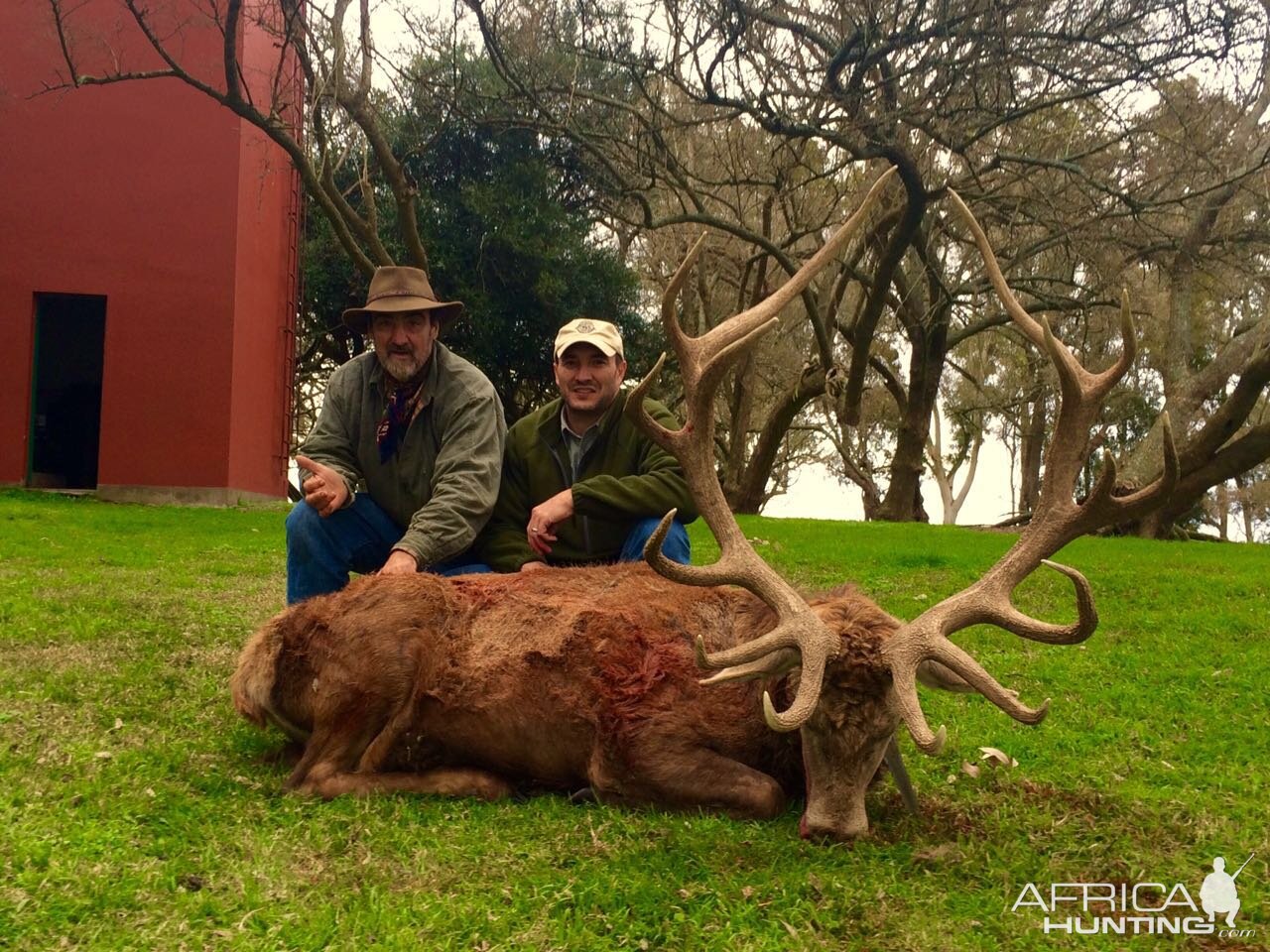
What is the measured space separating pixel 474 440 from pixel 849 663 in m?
2.50

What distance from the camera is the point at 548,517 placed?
549 centimetres

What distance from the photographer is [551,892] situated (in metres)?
3.41

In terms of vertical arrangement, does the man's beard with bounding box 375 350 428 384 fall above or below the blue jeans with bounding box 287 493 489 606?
above

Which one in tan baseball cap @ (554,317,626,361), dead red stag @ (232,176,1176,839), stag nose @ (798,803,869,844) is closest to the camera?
stag nose @ (798,803,869,844)

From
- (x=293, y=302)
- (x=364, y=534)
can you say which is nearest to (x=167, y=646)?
(x=364, y=534)

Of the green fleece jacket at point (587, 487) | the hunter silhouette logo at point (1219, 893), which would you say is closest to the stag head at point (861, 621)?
the hunter silhouette logo at point (1219, 893)

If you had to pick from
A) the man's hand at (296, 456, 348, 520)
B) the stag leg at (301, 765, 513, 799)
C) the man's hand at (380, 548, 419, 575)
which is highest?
the man's hand at (296, 456, 348, 520)

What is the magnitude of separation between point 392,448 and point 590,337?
3.93 ft

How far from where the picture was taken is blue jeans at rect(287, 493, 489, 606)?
18.7ft

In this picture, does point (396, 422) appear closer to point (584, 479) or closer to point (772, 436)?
point (584, 479)

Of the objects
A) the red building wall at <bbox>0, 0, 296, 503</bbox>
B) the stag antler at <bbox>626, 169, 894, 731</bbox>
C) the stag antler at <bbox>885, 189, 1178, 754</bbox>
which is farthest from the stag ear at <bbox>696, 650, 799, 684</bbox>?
the red building wall at <bbox>0, 0, 296, 503</bbox>

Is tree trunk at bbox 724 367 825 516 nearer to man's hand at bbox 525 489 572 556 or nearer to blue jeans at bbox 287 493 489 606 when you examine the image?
blue jeans at bbox 287 493 489 606

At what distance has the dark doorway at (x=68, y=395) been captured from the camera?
752 inches

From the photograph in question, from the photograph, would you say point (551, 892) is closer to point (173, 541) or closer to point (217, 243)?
point (173, 541)
